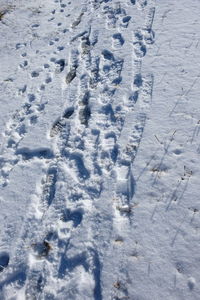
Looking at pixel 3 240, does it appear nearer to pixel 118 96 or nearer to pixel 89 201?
pixel 89 201

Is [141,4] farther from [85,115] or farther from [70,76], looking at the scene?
[85,115]

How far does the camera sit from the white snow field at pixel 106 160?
108 inches

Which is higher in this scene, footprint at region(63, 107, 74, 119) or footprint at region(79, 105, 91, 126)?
footprint at region(79, 105, 91, 126)

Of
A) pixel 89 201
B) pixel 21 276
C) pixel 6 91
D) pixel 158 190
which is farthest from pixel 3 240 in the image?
pixel 6 91

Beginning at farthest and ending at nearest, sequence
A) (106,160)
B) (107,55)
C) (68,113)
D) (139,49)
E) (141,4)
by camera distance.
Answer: (141,4) < (107,55) < (139,49) < (68,113) < (106,160)

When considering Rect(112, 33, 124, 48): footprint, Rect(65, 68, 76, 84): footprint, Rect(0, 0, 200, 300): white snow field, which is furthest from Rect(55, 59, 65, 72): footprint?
Rect(112, 33, 124, 48): footprint

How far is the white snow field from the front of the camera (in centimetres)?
273

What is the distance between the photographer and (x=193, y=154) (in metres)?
3.28

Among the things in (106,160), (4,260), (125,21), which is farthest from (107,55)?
(4,260)

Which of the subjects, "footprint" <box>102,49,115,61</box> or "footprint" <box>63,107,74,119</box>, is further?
"footprint" <box>102,49,115,61</box>

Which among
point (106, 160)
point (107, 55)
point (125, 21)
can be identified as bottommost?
point (106, 160)

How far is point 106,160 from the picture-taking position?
3.50 m

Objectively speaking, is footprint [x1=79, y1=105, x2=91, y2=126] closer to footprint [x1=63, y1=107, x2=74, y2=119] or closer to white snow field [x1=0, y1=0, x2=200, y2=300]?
white snow field [x1=0, y1=0, x2=200, y2=300]

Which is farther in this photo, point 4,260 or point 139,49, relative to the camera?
point 139,49
